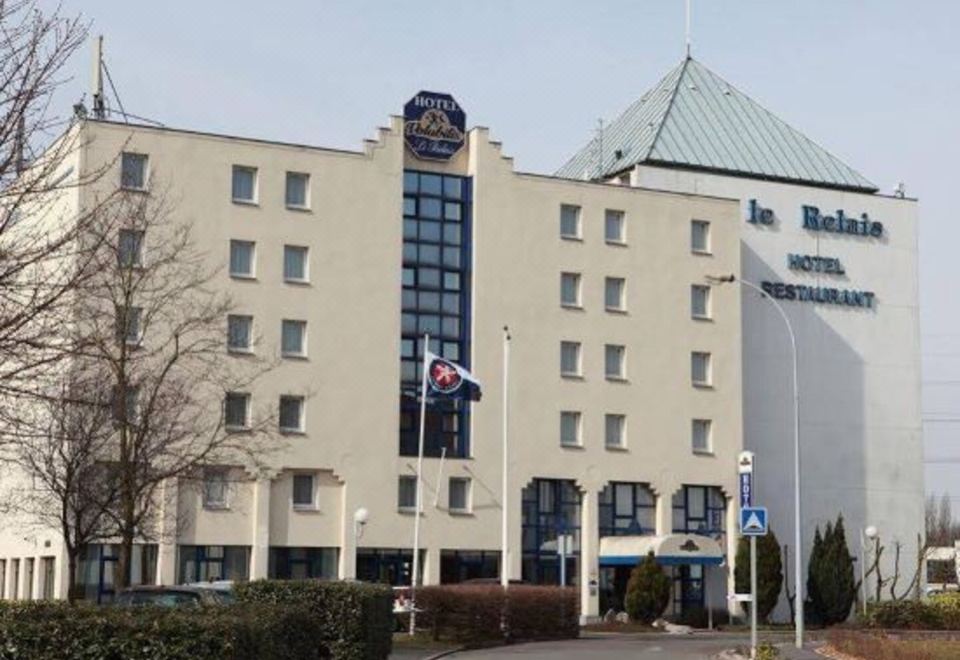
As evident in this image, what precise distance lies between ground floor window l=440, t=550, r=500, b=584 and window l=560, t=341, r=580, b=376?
7687 mm

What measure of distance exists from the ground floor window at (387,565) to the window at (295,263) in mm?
10185

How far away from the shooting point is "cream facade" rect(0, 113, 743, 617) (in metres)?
61.8

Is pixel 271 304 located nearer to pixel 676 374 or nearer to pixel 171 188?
pixel 171 188

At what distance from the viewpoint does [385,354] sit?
64312 mm

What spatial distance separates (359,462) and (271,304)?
259 inches

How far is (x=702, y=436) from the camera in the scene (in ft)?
230

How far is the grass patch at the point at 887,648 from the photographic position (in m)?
32.5

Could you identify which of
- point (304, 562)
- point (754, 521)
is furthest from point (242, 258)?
point (754, 521)

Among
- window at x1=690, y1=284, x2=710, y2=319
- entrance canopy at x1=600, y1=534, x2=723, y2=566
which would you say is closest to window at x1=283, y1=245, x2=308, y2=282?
entrance canopy at x1=600, y1=534, x2=723, y2=566

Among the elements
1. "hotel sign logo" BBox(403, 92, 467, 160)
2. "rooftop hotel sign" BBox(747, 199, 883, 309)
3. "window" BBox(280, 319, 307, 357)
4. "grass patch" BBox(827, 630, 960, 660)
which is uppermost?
"hotel sign logo" BBox(403, 92, 467, 160)

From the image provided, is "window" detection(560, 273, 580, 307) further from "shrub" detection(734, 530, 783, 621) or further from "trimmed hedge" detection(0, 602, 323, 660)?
"trimmed hedge" detection(0, 602, 323, 660)

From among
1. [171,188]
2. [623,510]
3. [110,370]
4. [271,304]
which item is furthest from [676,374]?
[110,370]

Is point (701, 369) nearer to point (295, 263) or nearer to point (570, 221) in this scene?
point (570, 221)

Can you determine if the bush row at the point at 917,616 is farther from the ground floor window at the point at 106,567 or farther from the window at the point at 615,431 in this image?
the ground floor window at the point at 106,567
